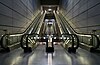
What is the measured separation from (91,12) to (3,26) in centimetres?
429

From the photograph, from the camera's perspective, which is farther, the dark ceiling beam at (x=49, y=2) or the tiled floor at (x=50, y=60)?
the dark ceiling beam at (x=49, y=2)

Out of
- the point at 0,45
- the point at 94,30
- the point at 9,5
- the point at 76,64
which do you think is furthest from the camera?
the point at 9,5

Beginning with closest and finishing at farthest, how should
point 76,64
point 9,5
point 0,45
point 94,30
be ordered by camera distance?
point 76,64
point 0,45
point 94,30
point 9,5

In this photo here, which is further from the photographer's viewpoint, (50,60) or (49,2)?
(49,2)

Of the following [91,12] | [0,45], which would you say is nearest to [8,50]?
[0,45]

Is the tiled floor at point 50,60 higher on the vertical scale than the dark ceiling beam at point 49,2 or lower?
lower

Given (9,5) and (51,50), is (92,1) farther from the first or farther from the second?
(9,5)

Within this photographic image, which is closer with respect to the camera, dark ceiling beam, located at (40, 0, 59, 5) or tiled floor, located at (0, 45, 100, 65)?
tiled floor, located at (0, 45, 100, 65)

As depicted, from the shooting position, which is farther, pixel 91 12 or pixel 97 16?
pixel 91 12

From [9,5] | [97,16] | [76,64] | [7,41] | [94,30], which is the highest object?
[9,5]

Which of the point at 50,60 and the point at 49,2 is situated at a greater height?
the point at 49,2

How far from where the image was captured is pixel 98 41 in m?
5.02

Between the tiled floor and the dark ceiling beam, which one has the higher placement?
the dark ceiling beam

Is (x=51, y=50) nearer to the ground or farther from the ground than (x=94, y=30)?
nearer to the ground
